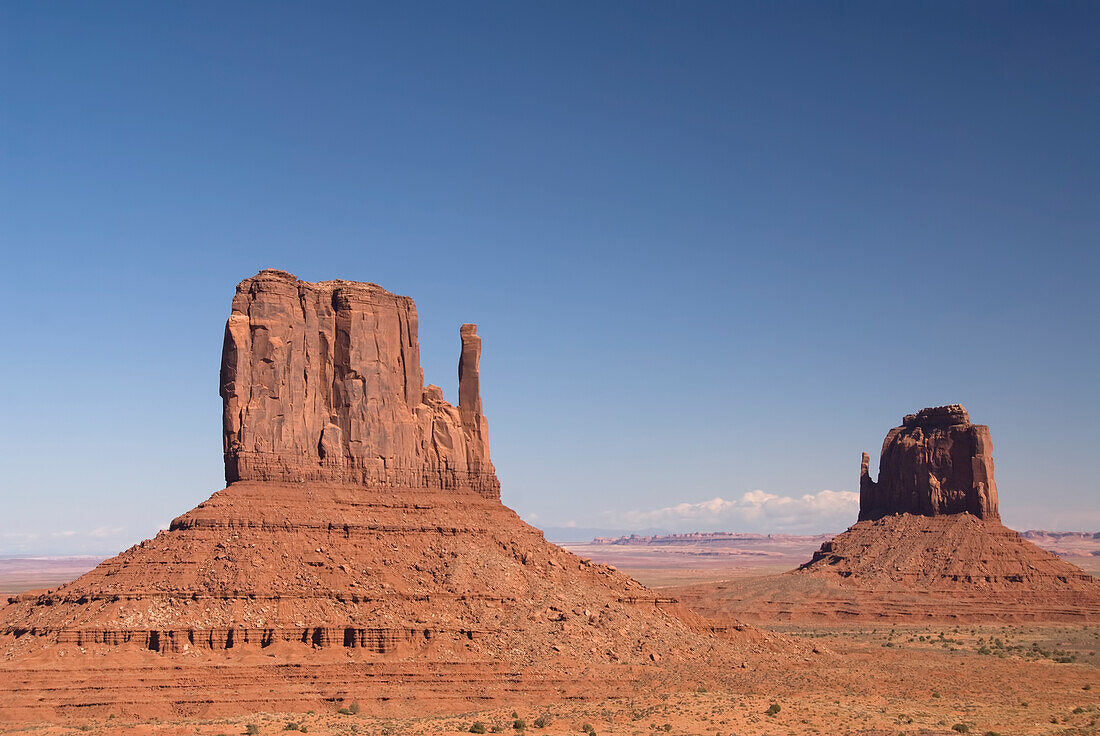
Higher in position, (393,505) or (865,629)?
(393,505)

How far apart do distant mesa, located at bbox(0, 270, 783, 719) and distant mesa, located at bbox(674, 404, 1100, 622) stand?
46.1 m

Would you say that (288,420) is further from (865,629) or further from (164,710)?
(865,629)

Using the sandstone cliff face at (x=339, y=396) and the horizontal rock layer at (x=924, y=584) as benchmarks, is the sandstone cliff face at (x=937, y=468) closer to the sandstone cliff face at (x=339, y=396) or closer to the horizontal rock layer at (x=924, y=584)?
the horizontal rock layer at (x=924, y=584)

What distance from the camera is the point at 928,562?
12506 centimetres

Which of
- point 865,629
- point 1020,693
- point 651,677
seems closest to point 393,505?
point 651,677

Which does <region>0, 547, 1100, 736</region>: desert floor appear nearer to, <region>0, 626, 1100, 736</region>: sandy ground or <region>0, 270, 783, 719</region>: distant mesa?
<region>0, 626, 1100, 736</region>: sandy ground

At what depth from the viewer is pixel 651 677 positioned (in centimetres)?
6391

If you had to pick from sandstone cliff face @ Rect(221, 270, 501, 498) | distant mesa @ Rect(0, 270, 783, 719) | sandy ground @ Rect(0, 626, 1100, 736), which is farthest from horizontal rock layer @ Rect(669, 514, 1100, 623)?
sandstone cliff face @ Rect(221, 270, 501, 498)

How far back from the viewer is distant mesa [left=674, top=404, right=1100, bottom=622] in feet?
384

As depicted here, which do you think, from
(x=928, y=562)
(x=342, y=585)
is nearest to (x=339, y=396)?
(x=342, y=585)

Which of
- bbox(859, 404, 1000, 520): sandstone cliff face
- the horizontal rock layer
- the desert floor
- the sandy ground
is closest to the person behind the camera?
the desert floor

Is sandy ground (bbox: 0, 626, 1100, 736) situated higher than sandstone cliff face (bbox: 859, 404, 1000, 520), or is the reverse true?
sandstone cliff face (bbox: 859, 404, 1000, 520)

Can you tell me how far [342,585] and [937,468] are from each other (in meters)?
87.0

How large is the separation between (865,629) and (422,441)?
5159 centimetres
